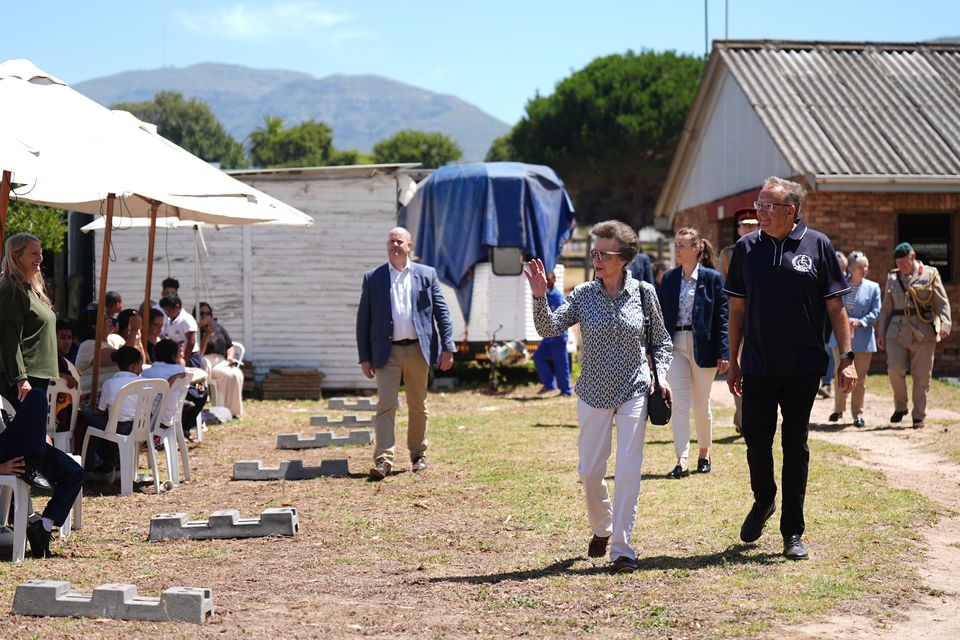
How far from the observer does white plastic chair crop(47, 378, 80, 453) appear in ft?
28.5

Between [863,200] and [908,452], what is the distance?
877 cm

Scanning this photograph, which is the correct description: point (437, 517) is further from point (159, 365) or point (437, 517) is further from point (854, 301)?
point (854, 301)

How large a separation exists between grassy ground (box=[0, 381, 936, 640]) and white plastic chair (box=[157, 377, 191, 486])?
144 mm

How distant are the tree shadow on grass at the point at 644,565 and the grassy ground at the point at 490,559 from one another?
22 mm

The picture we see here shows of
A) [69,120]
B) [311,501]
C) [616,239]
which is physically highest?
[69,120]

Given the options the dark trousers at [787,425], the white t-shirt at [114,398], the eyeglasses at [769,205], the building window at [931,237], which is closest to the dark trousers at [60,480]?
the white t-shirt at [114,398]

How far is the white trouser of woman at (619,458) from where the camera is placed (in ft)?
21.1

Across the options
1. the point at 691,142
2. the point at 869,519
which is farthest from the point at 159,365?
the point at 691,142

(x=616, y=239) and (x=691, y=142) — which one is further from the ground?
(x=691, y=142)

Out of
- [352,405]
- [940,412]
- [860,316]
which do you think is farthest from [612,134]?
[860,316]

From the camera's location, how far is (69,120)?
834cm

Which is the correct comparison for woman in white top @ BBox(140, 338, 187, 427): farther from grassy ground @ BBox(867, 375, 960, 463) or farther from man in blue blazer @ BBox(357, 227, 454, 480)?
grassy ground @ BBox(867, 375, 960, 463)

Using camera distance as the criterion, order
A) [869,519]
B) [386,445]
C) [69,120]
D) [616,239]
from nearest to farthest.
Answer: [616,239] < [869,519] < [69,120] < [386,445]

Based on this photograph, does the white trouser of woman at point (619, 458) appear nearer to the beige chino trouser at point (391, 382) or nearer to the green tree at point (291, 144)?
the beige chino trouser at point (391, 382)
